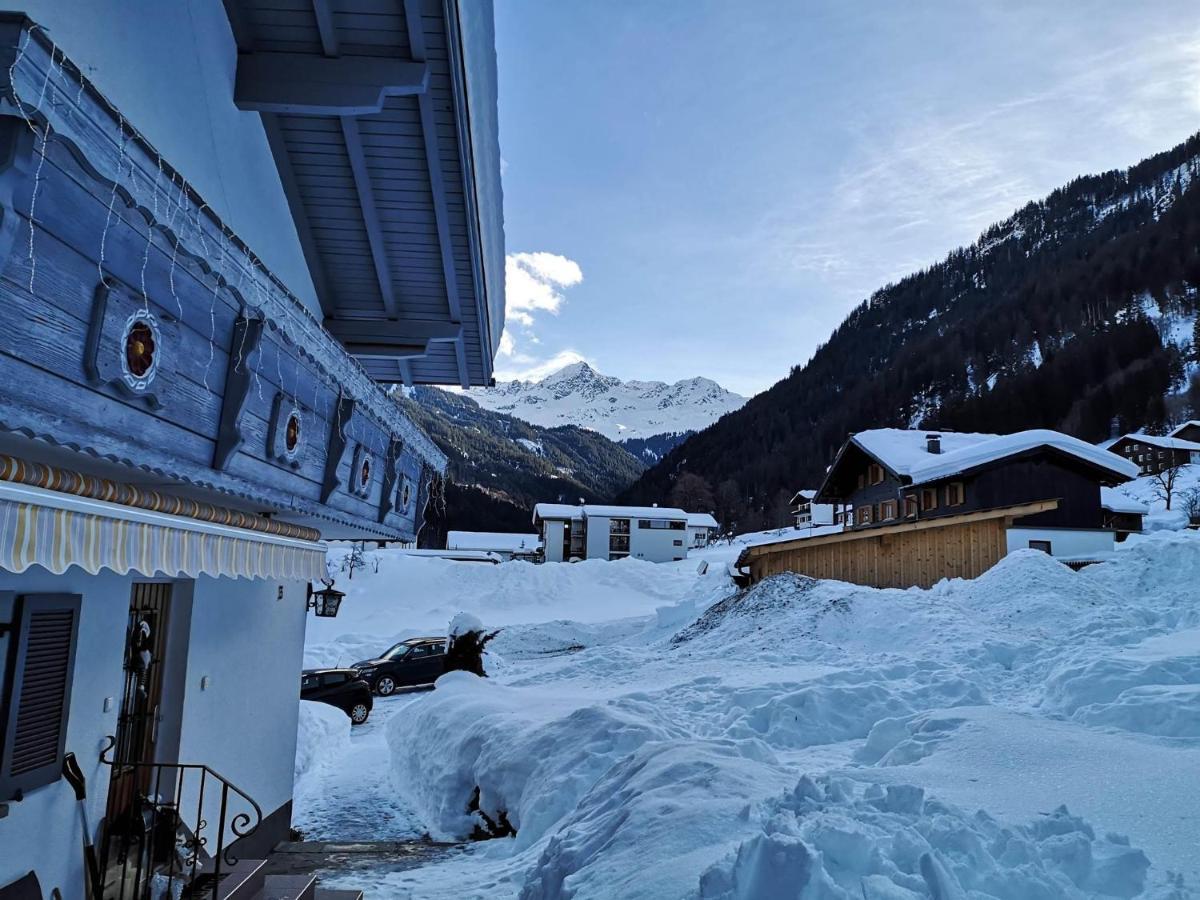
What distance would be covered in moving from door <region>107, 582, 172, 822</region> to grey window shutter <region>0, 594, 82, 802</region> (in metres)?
0.88

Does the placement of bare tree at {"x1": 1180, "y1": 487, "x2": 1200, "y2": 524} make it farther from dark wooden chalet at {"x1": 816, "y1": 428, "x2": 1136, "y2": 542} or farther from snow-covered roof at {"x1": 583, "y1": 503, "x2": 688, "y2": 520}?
snow-covered roof at {"x1": 583, "y1": 503, "x2": 688, "y2": 520}

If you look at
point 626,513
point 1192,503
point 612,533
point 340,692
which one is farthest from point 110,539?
point 612,533

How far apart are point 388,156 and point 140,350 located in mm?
3735

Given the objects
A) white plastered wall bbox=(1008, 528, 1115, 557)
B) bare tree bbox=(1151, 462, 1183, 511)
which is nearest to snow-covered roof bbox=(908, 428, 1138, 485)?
white plastered wall bbox=(1008, 528, 1115, 557)

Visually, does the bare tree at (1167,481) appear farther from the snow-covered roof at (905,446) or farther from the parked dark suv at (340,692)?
the parked dark suv at (340,692)

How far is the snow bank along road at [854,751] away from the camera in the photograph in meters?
3.98

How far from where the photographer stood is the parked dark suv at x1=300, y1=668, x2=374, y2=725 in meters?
18.1

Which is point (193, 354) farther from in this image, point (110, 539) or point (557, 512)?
point (557, 512)

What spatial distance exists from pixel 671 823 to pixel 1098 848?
2.48 metres

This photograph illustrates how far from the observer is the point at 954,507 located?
29.8 meters

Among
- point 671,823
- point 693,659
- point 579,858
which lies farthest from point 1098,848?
point 693,659

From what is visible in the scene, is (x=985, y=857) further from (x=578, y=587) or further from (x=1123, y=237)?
(x=1123, y=237)

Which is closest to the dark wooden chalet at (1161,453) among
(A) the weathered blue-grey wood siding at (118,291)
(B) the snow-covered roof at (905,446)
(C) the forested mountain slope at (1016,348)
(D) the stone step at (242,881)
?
(C) the forested mountain slope at (1016,348)

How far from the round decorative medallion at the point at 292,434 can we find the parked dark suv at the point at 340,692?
13.7m
